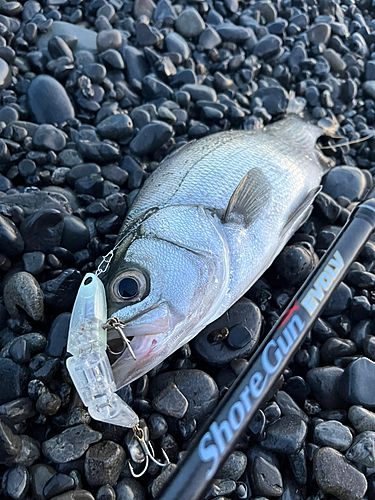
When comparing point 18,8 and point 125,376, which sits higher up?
point 18,8

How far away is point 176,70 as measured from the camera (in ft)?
14.2

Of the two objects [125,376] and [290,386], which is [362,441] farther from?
[125,376]

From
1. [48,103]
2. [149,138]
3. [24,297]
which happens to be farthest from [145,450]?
[48,103]

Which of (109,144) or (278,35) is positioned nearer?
(109,144)

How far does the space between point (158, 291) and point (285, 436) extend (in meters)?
1.09

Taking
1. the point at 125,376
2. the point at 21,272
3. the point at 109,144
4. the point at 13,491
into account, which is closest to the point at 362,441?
the point at 125,376

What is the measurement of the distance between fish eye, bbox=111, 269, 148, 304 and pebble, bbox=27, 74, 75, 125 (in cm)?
232

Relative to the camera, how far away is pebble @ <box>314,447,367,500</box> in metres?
2.02

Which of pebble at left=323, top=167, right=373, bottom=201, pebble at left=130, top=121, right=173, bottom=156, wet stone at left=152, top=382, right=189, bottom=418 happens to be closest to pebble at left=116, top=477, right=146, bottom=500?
wet stone at left=152, top=382, right=189, bottom=418

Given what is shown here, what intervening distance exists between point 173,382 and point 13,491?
961mm

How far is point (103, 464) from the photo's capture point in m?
2.00

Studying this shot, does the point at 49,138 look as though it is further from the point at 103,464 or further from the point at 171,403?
the point at 103,464

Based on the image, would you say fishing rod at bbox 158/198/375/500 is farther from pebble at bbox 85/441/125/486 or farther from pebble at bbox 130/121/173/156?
pebble at bbox 130/121/173/156

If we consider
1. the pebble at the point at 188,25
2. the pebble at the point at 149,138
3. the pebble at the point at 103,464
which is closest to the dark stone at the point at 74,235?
the pebble at the point at 149,138
